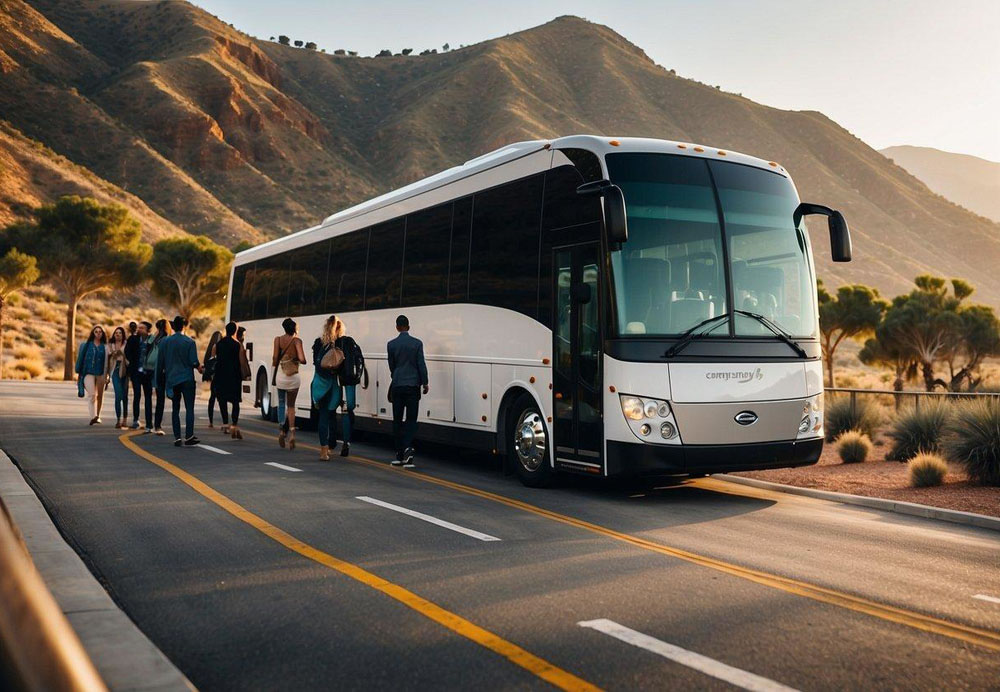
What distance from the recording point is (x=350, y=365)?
13.2 metres

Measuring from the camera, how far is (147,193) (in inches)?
3004

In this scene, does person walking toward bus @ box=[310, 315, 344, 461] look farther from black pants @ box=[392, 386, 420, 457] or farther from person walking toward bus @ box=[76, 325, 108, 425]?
person walking toward bus @ box=[76, 325, 108, 425]

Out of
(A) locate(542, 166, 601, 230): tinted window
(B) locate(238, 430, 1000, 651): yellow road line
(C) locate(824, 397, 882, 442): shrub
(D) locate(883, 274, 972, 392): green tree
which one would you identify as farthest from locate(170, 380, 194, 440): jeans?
(D) locate(883, 274, 972, 392): green tree

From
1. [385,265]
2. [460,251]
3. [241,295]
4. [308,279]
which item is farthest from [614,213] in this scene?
[241,295]

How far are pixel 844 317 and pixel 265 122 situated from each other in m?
77.5

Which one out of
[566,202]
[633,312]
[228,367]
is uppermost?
[566,202]

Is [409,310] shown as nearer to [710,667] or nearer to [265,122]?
[710,667]

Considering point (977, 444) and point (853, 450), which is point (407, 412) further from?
point (853, 450)

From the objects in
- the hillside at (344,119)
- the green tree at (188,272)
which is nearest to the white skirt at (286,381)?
the green tree at (188,272)

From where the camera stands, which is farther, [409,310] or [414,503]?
[409,310]

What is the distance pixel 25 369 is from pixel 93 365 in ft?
95.2

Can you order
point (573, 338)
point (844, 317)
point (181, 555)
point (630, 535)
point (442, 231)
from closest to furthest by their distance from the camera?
point (181, 555) < point (630, 535) < point (573, 338) < point (442, 231) < point (844, 317)

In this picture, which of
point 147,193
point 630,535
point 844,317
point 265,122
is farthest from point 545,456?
point 265,122

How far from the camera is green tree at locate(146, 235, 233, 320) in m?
52.6
